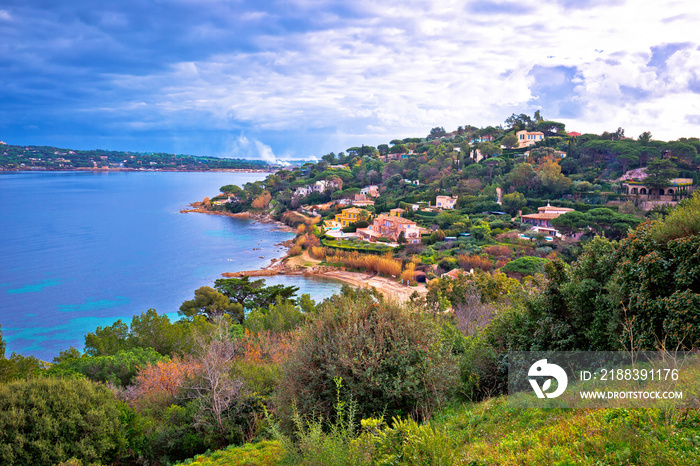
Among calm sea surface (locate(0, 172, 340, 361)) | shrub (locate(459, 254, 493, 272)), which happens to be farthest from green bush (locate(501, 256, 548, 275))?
calm sea surface (locate(0, 172, 340, 361))

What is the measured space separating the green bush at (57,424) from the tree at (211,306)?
51.4ft

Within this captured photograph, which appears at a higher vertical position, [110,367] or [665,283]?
[665,283]

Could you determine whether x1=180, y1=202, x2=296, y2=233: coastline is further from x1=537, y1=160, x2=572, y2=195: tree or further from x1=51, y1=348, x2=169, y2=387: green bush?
x1=51, y1=348, x2=169, y2=387: green bush

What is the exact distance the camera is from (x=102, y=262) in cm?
4062

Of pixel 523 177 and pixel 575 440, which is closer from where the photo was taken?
pixel 575 440

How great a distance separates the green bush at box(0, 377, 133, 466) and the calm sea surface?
18631mm

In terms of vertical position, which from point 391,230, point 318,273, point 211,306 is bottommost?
point 318,273

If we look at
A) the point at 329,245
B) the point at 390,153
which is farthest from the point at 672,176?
the point at 390,153

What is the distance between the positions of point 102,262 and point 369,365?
4365cm

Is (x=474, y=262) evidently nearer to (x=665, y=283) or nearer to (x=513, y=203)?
(x=513, y=203)

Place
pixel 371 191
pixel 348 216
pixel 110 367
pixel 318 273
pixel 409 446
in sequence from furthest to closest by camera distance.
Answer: pixel 371 191 → pixel 348 216 → pixel 318 273 → pixel 110 367 → pixel 409 446

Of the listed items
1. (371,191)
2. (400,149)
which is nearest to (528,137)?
(400,149)

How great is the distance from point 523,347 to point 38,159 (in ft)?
667

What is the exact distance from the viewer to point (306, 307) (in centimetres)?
2027
